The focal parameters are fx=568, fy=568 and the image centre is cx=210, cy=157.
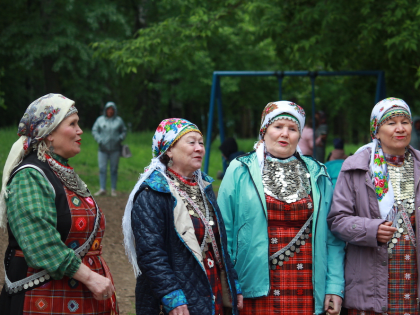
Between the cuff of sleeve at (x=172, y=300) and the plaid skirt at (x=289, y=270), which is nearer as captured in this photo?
the cuff of sleeve at (x=172, y=300)

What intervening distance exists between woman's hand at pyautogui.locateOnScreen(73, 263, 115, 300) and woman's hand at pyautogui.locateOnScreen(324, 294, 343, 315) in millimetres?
1314

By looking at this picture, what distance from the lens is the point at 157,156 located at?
313 centimetres

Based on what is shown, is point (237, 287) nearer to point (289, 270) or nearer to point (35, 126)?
point (289, 270)

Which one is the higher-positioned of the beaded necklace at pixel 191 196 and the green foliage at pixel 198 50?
the green foliage at pixel 198 50

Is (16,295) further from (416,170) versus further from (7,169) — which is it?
(416,170)

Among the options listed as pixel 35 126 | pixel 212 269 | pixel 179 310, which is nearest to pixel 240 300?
pixel 212 269

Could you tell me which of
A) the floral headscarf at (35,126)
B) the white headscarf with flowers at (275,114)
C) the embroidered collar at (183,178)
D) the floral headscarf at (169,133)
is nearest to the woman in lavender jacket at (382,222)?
the white headscarf with flowers at (275,114)

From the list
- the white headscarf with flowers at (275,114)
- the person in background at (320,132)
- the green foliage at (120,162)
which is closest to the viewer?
the white headscarf with flowers at (275,114)

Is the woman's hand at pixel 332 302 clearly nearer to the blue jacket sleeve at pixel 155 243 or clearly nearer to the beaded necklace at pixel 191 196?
the beaded necklace at pixel 191 196

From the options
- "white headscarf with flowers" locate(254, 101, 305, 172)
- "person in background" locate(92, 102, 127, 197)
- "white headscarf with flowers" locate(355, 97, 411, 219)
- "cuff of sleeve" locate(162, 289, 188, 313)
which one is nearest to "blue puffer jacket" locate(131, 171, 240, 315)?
"cuff of sleeve" locate(162, 289, 188, 313)

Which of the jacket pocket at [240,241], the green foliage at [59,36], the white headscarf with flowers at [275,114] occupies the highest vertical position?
the green foliage at [59,36]

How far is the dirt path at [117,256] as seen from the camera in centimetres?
581

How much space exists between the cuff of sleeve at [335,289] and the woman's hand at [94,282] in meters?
1.31

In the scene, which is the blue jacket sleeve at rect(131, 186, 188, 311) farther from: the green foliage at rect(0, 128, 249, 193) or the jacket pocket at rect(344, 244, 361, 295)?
the green foliage at rect(0, 128, 249, 193)
